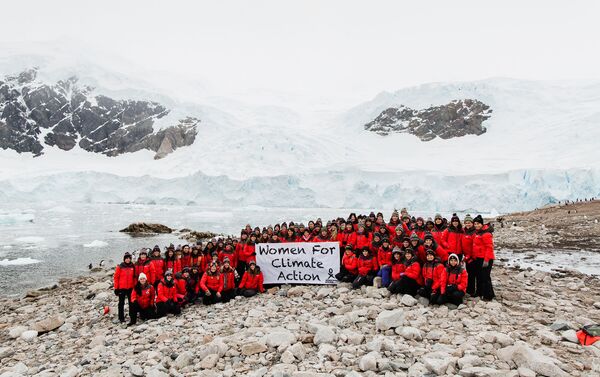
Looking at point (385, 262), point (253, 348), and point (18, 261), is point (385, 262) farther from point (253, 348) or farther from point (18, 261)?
point (18, 261)

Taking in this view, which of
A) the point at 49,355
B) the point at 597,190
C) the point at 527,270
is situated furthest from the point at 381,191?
the point at 49,355

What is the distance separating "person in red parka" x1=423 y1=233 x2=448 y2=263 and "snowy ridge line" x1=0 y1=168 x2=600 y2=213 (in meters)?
33.6

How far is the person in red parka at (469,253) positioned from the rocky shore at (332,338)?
0.47 m

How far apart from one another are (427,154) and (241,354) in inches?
2458

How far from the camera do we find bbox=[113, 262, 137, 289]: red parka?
7.35 metres

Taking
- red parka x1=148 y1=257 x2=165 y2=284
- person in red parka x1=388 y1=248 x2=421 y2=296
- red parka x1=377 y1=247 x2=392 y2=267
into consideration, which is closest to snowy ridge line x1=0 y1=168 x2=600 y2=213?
red parka x1=377 y1=247 x2=392 y2=267

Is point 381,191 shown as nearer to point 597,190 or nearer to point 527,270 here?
point 597,190

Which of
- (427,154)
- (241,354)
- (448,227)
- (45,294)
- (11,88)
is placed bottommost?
(45,294)

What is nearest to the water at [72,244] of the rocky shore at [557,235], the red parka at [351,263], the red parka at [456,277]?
the rocky shore at [557,235]

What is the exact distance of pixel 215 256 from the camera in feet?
27.6

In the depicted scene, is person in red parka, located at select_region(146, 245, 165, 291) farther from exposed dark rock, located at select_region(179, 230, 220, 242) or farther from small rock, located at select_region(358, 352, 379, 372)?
exposed dark rock, located at select_region(179, 230, 220, 242)

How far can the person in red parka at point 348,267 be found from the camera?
811 cm

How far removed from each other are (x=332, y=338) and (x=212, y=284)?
3.42 meters

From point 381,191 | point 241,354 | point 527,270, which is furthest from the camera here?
point 381,191
